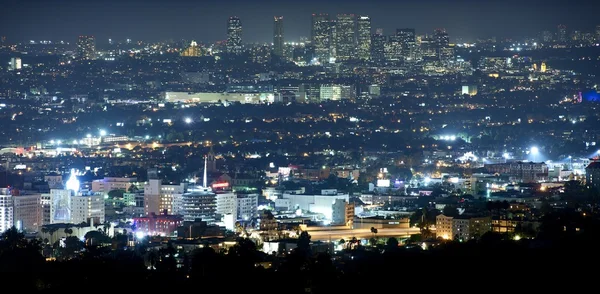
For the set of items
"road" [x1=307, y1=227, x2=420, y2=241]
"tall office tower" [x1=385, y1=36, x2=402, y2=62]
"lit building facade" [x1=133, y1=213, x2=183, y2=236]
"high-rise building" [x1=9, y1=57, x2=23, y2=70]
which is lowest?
"road" [x1=307, y1=227, x2=420, y2=241]

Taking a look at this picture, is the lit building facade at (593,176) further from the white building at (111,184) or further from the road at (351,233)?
the white building at (111,184)

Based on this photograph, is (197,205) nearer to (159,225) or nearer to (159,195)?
(159,225)

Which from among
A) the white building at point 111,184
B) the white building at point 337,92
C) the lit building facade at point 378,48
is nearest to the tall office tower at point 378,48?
the lit building facade at point 378,48

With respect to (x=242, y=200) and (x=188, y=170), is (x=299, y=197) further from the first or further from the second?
(x=188, y=170)

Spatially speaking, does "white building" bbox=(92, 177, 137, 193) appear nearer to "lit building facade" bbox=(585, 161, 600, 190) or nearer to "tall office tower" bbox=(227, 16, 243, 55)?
"lit building facade" bbox=(585, 161, 600, 190)

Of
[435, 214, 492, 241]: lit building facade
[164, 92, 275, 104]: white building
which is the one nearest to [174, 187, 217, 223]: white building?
[435, 214, 492, 241]: lit building facade

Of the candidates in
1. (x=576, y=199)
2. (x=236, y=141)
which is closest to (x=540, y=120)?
(x=236, y=141)
